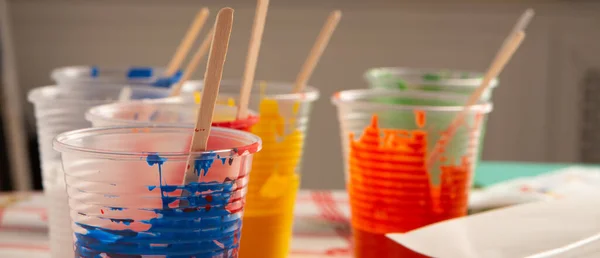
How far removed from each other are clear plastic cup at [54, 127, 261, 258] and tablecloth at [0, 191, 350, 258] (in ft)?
1.08

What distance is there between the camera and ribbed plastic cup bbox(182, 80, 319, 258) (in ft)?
2.54

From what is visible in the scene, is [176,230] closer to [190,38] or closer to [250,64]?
[250,64]

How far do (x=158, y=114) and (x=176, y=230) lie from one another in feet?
0.80

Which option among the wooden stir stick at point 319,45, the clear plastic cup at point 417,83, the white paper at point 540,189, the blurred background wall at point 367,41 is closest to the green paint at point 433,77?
the clear plastic cup at point 417,83

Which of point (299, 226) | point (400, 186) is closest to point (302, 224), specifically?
point (299, 226)

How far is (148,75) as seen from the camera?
945 mm

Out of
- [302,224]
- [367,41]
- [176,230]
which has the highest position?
[367,41]

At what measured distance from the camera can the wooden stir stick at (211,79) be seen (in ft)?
1.67

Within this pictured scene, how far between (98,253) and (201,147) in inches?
3.9

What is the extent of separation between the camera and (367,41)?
90.4 inches

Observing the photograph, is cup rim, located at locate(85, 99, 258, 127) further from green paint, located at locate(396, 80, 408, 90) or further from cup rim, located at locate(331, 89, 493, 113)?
green paint, located at locate(396, 80, 408, 90)

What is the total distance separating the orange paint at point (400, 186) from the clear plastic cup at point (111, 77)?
235 mm

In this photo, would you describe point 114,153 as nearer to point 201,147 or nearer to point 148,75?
point 201,147

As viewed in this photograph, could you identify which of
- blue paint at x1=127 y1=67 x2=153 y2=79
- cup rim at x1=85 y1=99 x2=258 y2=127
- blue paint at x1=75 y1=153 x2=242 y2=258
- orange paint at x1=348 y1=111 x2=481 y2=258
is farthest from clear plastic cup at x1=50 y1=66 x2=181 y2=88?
blue paint at x1=75 y1=153 x2=242 y2=258
